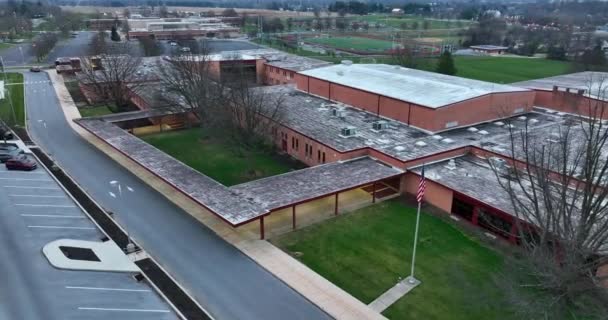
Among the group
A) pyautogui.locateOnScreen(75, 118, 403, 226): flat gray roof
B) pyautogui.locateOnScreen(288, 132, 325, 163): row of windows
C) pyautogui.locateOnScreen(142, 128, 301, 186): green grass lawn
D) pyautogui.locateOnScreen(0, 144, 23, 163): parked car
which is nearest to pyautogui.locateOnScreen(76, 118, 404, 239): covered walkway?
pyautogui.locateOnScreen(75, 118, 403, 226): flat gray roof

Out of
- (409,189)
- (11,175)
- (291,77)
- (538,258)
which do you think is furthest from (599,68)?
(11,175)

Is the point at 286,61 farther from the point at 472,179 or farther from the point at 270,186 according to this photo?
the point at 472,179

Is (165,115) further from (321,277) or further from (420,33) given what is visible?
(420,33)

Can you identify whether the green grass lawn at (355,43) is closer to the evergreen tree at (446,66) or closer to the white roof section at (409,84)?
the evergreen tree at (446,66)

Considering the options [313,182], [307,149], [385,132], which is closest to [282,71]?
[307,149]

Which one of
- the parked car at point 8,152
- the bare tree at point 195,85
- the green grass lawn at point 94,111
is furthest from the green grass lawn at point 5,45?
the parked car at point 8,152

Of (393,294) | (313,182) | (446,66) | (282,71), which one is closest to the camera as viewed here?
(393,294)
